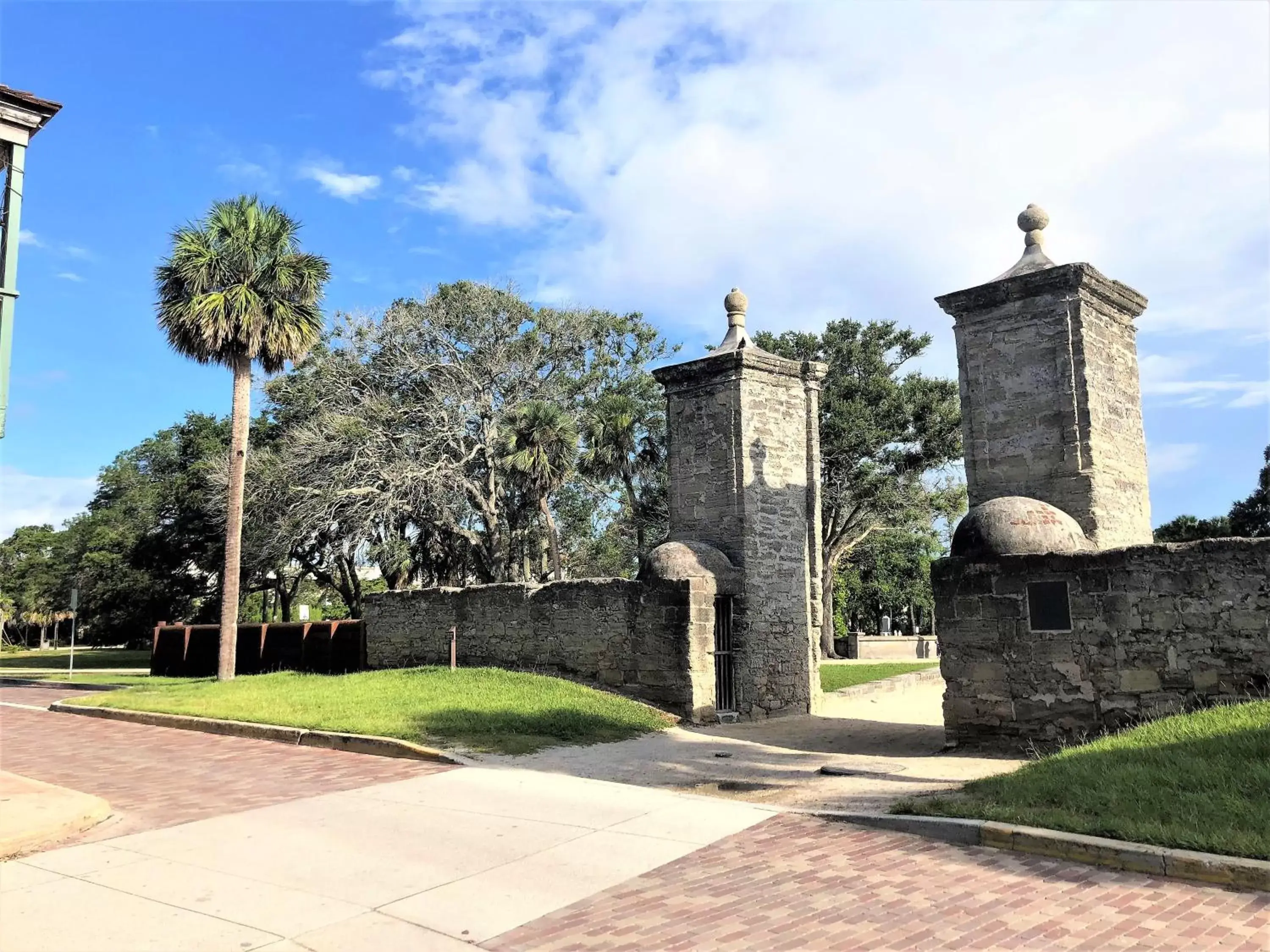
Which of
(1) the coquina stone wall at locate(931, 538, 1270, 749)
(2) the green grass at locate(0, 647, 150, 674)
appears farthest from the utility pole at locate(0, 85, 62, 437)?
(2) the green grass at locate(0, 647, 150, 674)

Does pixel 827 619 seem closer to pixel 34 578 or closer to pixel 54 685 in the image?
pixel 54 685

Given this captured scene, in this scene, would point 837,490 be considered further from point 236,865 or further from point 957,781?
point 236,865

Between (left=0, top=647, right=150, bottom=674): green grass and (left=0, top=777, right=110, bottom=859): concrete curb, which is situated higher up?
(left=0, top=777, right=110, bottom=859): concrete curb

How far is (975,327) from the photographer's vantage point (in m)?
11.5

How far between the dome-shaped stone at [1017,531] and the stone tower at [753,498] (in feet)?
15.7

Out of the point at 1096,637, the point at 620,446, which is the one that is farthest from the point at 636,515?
the point at 1096,637

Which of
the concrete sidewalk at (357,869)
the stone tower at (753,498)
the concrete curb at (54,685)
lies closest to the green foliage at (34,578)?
the concrete curb at (54,685)

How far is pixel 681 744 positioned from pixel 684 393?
6.45 meters

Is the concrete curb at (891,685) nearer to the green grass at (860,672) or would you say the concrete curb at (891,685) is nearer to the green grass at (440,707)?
the green grass at (860,672)

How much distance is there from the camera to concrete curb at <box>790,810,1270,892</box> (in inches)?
196

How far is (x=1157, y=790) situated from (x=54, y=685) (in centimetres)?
2504

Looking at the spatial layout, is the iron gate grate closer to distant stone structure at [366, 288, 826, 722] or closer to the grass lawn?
distant stone structure at [366, 288, 826, 722]

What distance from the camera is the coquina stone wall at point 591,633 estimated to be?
44.2 feet

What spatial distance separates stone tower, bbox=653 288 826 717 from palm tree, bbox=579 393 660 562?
1499 cm
